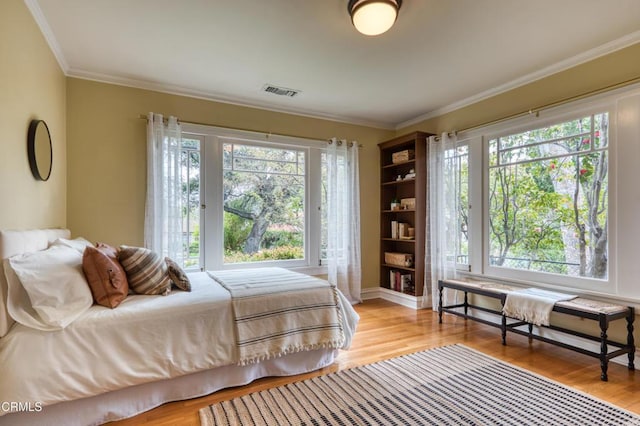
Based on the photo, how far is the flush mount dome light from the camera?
6.55ft

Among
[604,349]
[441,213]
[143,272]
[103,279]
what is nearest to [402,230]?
[441,213]

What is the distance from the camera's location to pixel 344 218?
4.44 meters

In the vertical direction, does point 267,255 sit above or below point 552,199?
below

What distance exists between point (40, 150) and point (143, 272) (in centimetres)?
122

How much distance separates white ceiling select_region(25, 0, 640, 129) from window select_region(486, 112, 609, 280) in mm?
630

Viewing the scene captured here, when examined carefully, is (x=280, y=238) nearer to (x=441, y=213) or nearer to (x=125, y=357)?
(x=441, y=213)

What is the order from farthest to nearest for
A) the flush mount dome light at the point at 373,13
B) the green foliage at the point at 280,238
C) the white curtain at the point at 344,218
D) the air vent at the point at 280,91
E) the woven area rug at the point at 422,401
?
1. the white curtain at the point at 344,218
2. the green foliage at the point at 280,238
3. the air vent at the point at 280,91
4. the flush mount dome light at the point at 373,13
5. the woven area rug at the point at 422,401

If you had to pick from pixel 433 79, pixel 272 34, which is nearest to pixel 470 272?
pixel 433 79

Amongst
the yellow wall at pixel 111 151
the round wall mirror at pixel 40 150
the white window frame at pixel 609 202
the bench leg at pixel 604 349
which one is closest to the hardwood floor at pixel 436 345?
the bench leg at pixel 604 349

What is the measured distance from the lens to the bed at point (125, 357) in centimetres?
159

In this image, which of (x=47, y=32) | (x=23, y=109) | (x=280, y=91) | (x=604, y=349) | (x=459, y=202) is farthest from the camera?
(x=459, y=202)

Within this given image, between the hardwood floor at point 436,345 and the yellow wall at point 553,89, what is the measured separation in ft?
7.45

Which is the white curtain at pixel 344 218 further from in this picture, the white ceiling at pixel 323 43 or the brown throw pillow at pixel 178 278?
the brown throw pillow at pixel 178 278

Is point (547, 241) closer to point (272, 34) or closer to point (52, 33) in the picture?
point (272, 34)
